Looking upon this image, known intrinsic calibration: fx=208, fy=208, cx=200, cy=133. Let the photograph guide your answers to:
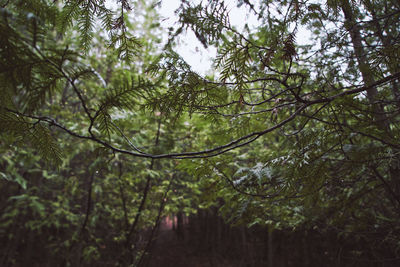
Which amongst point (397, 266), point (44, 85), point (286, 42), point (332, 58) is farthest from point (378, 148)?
point (397, 266)

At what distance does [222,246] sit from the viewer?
11344 millimetres

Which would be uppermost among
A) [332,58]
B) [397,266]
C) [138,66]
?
[138,66]

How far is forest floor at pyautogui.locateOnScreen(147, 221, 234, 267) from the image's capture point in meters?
10.1

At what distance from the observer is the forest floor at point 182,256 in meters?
10.1

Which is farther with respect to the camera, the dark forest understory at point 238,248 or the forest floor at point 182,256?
the forest floor at point 182,256

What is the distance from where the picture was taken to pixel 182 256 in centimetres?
1122

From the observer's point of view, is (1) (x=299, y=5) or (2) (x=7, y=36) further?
(1) (x=299, y=5)

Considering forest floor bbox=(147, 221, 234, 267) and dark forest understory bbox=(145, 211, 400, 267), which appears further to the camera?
forest floor bbox=(147, 221, 234, 267)

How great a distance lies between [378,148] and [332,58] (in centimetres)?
146

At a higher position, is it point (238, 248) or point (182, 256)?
point (238, 248)

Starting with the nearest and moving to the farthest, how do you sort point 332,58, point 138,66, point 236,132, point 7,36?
point 7,36 < point 236,132 < point 332,58 < point 138,66

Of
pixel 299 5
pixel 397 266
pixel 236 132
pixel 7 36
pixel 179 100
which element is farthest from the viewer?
pixel 397 266

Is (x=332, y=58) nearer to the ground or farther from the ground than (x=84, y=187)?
farther from the ground

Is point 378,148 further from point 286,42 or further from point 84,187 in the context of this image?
point 84,187
